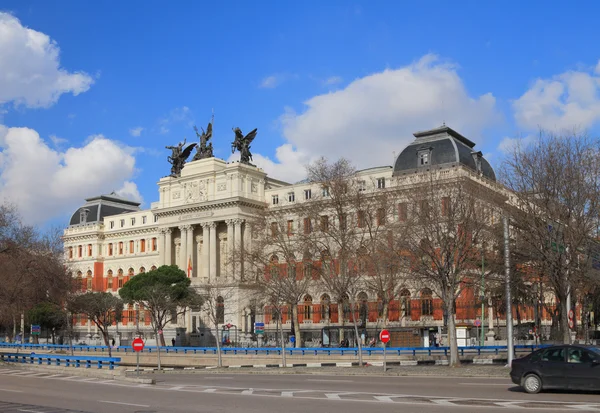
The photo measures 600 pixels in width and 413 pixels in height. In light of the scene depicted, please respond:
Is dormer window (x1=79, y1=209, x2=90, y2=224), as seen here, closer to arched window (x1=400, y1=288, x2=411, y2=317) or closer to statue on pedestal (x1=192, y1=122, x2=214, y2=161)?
statue on pedestal (x1=192, y1=122, x2=214, y2=161)

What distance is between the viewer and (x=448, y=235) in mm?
38531

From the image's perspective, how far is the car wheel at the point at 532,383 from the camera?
2147cm

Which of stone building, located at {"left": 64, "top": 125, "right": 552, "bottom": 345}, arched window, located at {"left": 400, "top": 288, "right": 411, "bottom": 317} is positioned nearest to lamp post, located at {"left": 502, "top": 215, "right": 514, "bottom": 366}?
stone building, located at {"left": 64, "top": 125, "right": 552, "bottom": 345}

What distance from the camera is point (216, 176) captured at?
300 feet

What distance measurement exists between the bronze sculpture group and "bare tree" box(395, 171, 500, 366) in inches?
1945

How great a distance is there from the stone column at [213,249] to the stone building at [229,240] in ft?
0.41

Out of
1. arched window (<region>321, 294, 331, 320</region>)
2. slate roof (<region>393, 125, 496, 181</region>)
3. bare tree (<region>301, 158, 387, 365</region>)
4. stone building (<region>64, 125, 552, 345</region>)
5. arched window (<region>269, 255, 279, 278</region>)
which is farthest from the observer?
arched window (<region>321, 294, 331, 320</region>)

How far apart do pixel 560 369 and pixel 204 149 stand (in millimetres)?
78323

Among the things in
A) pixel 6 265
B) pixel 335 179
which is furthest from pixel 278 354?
pixel 6 265

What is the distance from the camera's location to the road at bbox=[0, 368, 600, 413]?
18.3 m

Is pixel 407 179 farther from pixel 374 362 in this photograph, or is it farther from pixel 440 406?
pixel 440 406

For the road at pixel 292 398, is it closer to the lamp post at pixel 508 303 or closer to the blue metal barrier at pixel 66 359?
the lamp post at pixel 508 303

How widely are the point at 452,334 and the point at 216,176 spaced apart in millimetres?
58162

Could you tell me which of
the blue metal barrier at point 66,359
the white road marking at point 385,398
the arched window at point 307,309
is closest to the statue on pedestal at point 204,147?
the arched window at point 307,309
